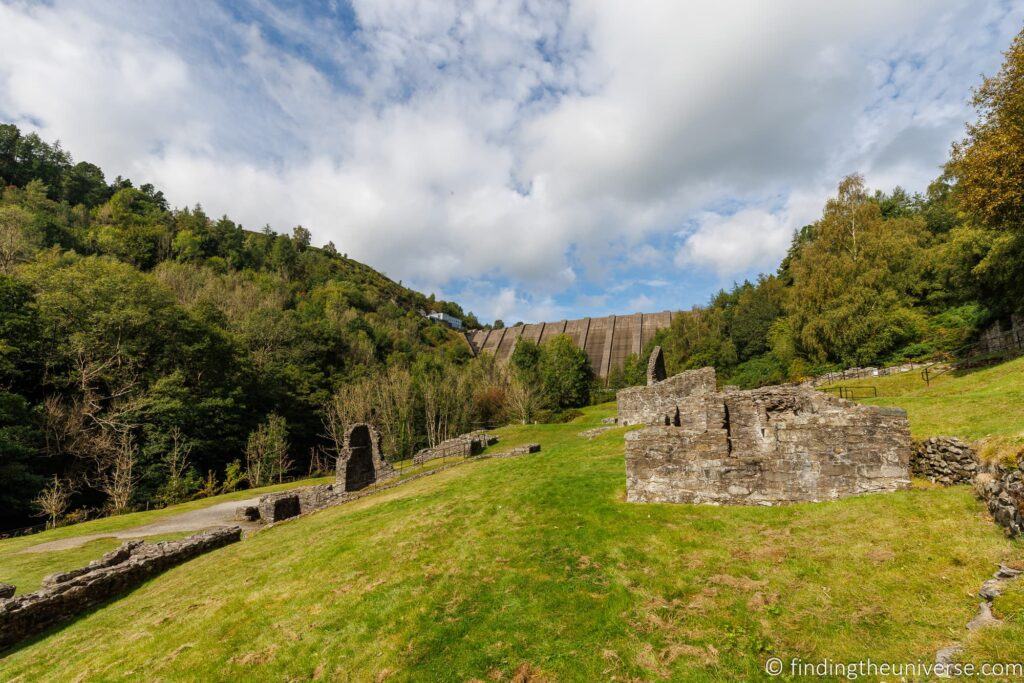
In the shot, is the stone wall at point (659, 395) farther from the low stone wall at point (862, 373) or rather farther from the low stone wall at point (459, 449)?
the low stone wall at point (862, 373)

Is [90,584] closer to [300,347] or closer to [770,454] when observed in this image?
[770,454]

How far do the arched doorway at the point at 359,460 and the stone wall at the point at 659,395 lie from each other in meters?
16.8

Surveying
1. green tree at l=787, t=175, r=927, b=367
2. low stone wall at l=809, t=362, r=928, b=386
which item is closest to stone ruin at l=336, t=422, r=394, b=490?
low stone wall at l=809, t=362, r=928, b=386

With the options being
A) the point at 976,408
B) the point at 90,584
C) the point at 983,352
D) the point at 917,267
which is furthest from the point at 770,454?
the point at 917,267

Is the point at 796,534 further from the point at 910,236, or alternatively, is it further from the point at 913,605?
the point at 910,236

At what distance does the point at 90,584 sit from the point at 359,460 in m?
13.6

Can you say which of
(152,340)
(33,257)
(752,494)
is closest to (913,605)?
(752,494)

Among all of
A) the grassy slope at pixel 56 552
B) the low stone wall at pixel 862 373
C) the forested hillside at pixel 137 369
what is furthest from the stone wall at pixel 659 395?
the forested hillside at pixel 137 369

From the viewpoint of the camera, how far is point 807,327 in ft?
127

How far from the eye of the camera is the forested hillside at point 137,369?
28672 mm

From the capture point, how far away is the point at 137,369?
37.7 meters

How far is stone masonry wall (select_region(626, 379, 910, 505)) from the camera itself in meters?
9.27

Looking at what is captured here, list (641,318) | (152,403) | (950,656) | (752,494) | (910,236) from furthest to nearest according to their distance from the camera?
(641,318), (910,236), (152,403), (752,494), (950,656)

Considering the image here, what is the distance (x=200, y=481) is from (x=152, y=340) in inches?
708
